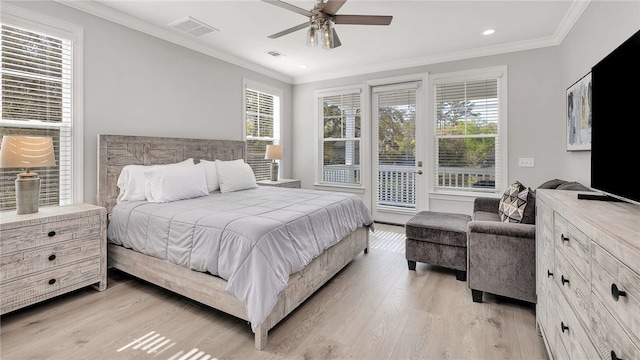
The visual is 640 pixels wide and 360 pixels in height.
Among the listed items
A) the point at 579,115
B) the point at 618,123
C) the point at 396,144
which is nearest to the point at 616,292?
the point at 618,123

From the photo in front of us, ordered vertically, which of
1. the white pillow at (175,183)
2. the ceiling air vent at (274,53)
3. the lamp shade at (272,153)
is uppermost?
the ceiling air vent at (274,53)

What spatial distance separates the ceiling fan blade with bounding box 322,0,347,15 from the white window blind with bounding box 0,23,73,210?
8.19 ft

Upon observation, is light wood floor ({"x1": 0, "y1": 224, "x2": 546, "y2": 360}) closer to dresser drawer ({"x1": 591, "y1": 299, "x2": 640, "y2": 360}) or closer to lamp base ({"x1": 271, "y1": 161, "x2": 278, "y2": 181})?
dresser drawer ({"x1": 591, "y1": 299, "x2": 640, "y2": 360})

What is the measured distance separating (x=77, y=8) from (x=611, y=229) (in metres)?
4.21

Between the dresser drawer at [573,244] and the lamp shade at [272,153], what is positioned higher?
the lamp shade at [272,153]

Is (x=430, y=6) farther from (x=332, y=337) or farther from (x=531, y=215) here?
(x=332, y=337)

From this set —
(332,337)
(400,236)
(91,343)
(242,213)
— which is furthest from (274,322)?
(400,236)

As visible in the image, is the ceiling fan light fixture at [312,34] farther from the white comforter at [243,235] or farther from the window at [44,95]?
the window at [44,95]

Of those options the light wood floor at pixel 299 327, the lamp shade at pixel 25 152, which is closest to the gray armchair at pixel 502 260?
the light wood floor at pixel 299 327

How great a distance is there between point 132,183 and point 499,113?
4.72 meters

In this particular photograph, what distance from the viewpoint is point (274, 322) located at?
6.47ft

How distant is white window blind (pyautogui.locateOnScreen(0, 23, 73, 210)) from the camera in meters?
2.51

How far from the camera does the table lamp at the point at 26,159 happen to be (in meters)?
2.17

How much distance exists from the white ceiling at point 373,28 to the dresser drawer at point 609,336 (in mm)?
2893
